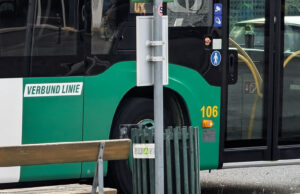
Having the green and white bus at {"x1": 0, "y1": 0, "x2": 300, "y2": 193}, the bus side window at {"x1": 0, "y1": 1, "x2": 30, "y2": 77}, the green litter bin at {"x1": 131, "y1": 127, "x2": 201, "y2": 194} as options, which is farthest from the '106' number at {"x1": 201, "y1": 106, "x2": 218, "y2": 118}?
the bus side window at {"x1": 0, "y1": 1, "x2": 30, "y2": 77}

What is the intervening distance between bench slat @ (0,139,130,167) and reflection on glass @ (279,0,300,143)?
3.50 meters

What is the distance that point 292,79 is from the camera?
34.7 ft

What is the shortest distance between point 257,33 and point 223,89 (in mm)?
779

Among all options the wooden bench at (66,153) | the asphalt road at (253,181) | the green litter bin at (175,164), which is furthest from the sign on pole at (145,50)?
the asphalt road at (253,181)

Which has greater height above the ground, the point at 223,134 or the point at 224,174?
the point at 223,134

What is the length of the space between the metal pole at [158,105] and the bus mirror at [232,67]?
2.66m

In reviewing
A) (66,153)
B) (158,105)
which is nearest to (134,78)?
(158,105)

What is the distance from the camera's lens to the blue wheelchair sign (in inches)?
392

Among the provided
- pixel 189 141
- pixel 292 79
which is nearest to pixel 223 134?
pixel 292 79

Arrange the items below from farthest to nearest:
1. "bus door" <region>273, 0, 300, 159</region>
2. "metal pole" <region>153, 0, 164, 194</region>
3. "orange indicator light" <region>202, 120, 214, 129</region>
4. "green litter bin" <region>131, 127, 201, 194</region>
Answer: "bus door" <region>273, 0, 300, 159</region>
"orange indicator light" <region>202, 120, 214, 129</region>
"green litter bin" <region>131, 127, 201, 194</region>
"metal pole" <region>153, 0, 164, 194</region>

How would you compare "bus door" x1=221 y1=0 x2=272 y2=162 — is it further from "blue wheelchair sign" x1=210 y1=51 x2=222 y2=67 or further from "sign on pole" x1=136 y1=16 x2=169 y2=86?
"sign on pole" x1=136 y1=16 x2=169 y2=86

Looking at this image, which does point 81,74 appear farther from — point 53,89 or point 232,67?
point 232,67

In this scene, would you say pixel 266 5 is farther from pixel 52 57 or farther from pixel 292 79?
pixel 52 57

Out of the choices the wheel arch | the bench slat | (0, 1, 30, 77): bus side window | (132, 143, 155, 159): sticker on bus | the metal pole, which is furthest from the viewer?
the wheel arch
